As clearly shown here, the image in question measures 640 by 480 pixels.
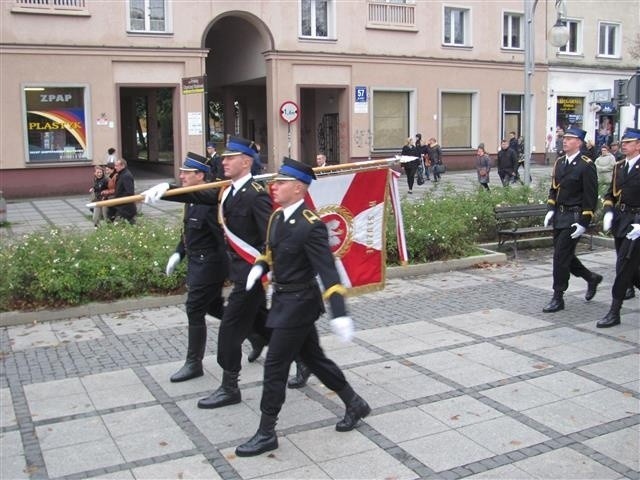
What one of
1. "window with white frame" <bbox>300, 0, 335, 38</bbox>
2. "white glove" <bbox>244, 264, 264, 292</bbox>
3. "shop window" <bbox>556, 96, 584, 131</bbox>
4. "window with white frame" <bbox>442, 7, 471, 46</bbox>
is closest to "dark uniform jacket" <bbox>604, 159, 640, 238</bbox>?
"white glove" <bbox>244, 264, 264, 292</bbox>

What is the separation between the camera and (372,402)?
5.76 m

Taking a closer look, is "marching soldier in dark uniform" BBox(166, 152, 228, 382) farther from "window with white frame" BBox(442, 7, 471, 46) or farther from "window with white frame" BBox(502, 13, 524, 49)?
"window with white frame" BBox(502, 13, 524, 49)

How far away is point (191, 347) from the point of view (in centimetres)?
637

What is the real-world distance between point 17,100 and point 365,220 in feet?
65.5

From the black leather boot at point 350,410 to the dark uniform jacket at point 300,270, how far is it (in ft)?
2.11

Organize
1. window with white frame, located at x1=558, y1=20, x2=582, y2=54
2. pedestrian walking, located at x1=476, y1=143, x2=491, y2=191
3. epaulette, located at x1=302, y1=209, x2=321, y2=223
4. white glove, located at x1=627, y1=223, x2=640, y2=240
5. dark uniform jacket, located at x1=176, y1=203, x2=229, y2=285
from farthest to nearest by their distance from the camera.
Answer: window with white frame, located at x1=558, y1=20, x2=582, y2=54 < pedestrian walking, located at x1=476, y1=143, x2=491, y2=191 < white glove, located at x1=627, y1=223, x2=640, y2=240 < dark uniform jacket, located at x1=176, y1=203, x2=229, y2=285 < epaulette, located at x1=302, y1=209, x2=321, y2=223

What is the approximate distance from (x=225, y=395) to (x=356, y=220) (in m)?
1.95

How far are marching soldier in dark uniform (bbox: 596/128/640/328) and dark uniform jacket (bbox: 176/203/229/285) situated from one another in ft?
14.0

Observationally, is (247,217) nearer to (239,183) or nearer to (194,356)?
(239,183)

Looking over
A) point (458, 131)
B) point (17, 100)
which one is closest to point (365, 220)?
point (17, 100)

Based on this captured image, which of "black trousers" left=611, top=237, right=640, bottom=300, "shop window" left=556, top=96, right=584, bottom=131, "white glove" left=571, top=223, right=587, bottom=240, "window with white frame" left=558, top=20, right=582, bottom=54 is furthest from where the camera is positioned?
"window with white frame" left=558, top=20, right=582, bottom=54

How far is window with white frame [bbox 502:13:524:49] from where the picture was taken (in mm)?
33156

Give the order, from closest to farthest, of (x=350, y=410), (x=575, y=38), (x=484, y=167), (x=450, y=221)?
(x=350, y=410) < (x=450, y=221) < (x=484, y=167) < (x=575, y=38)

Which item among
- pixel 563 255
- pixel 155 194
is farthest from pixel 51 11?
pixel 155 194
